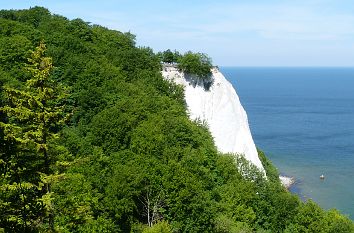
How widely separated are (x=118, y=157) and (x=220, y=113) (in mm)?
26707

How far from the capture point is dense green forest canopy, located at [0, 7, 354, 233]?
46.6ft

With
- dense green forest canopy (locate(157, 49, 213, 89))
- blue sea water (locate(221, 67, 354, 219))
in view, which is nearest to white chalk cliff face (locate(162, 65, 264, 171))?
dense green forest canopy (locate(157, 49, 213, 89))

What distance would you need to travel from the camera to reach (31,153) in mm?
13430

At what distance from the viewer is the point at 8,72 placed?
4031cm

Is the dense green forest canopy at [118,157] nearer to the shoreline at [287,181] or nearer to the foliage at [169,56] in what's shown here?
the foliage at [169,56]

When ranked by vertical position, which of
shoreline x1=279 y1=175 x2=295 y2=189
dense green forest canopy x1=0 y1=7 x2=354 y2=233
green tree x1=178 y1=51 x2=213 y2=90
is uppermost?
green tree x1=178 y1=51 x2=213 y2=90

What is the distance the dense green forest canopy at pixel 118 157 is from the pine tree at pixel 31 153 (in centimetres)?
4

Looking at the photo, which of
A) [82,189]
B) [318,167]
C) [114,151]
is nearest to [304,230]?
[114,151]

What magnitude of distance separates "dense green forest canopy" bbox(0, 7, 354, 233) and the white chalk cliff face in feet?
8.59

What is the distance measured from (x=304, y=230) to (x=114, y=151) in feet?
58.2

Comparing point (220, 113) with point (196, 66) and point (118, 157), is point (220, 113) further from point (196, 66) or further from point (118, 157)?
point (118, 157)

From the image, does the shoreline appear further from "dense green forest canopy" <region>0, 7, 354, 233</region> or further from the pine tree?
the pine tree

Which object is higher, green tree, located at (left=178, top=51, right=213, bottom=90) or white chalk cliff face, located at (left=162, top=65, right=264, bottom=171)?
green tree, located at (left=178, top=51, right=213, bottom=90)

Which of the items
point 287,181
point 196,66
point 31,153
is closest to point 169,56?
point 196,66
